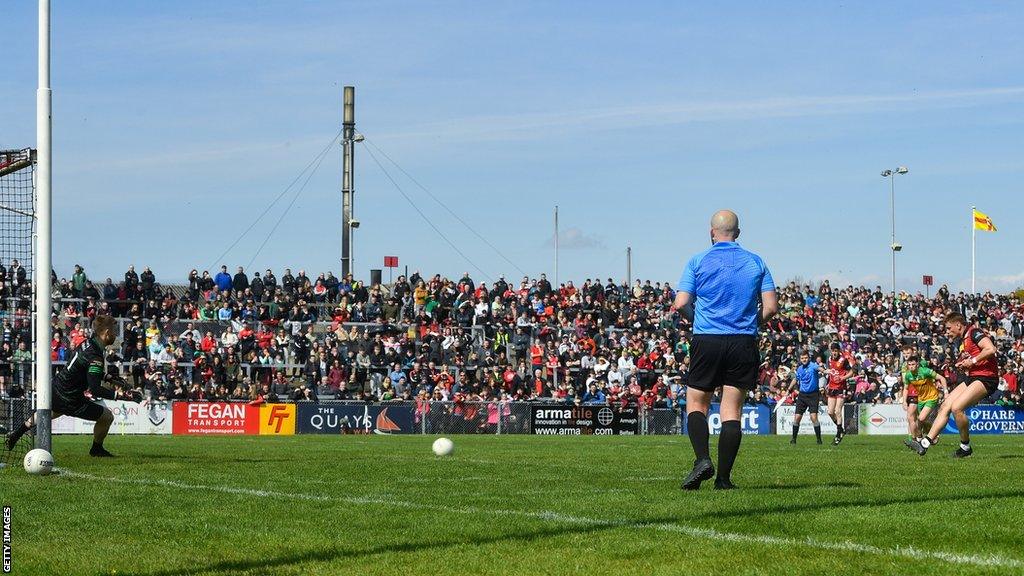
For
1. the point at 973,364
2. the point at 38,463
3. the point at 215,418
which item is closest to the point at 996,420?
the point at 215,418

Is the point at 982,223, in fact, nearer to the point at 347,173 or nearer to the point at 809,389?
the point at 347,173

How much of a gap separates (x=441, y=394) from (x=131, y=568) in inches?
1269

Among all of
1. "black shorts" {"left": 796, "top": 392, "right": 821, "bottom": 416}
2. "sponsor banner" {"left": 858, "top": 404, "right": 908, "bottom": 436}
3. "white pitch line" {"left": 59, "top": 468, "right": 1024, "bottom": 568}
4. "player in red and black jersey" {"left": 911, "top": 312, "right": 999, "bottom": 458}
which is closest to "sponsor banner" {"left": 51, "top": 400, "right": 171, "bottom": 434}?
"black shorts" {"left": 796, "top": 392, "right": 821, "bottom": 416}

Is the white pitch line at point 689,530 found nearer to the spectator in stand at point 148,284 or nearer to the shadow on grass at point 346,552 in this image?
the shadow on grass at point 346,552

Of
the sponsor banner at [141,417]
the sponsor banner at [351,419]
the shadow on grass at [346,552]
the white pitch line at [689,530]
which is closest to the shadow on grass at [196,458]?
the white pitch line at [689,530]

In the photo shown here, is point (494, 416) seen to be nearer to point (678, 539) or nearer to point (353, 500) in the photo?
point (353, 500)

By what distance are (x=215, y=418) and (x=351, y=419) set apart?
370 cm

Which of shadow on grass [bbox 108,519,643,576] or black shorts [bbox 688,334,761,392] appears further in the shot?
black shorts [bbox 688,334,761,392]

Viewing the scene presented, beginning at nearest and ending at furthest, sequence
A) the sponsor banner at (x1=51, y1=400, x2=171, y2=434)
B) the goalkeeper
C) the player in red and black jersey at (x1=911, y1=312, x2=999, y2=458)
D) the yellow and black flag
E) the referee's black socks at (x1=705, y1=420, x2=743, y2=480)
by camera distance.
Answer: the referee's black socks at (x1=705, y1=420, x2=743, y2=480) < the goalkeeper < the player in red and black jersey at (x1=911, y1=312, x2=999, y2=458) < the sponsor banner at (x1=51, y1=400, x2=171, y2=434) < the yellow and black flag

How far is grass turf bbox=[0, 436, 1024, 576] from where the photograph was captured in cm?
589

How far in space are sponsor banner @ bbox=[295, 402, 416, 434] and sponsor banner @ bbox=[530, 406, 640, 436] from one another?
3809 mm

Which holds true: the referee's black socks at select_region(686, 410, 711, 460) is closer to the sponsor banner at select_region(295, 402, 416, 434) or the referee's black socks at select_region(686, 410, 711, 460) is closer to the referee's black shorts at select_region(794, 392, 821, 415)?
the referee's black shorts at select_region(794, 392, 821, 415)

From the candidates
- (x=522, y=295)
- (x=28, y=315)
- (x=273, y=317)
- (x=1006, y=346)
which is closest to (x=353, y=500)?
(x=28, y=315)

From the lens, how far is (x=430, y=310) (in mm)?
42562
